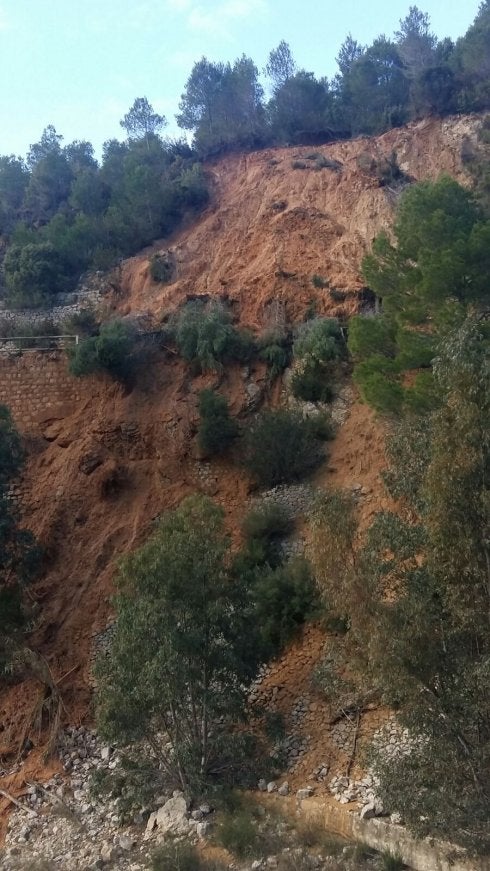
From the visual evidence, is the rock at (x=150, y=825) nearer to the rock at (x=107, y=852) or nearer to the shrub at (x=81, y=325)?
the rock at (x=107, y=852)

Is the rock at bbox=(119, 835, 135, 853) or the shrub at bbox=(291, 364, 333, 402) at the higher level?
Result: the shrub at bbox=(291, 364, 333, 402)

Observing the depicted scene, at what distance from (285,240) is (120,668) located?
16.0 metres

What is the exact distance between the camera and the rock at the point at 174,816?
10344mm

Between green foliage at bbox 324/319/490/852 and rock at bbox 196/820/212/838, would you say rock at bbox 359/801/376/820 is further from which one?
rock at bbox 196/820/212/838

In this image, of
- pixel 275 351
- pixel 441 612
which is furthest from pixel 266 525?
pixel 441 612

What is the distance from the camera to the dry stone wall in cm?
2002

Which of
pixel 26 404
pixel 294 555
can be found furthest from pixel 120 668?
pixel 26 404

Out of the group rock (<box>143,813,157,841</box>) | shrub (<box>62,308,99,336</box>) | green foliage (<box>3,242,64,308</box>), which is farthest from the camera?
green foliage (<box>3,242,64,308</box>)

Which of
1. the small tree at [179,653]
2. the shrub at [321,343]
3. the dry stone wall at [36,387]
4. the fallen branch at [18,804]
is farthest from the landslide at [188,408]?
the small tree at [179,653]

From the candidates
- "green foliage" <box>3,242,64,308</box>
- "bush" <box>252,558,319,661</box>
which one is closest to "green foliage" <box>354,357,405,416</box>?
"bush" <box>252,558,319,661</box>

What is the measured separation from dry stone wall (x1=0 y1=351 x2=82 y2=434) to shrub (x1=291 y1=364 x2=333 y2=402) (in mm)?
5983

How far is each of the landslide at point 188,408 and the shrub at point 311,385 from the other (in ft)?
2.73

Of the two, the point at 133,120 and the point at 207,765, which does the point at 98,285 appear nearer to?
the point at 133,120

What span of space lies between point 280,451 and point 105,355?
18.7ft
